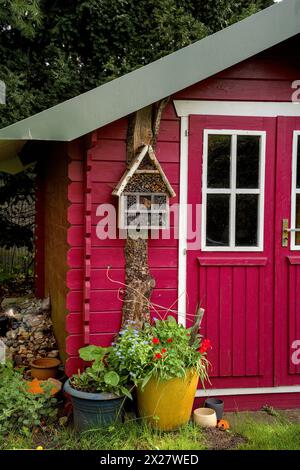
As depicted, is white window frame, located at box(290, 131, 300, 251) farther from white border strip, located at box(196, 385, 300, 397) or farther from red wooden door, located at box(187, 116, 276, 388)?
white border strip, located at box(196, 385, 300, 397)

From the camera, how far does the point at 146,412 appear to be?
4.20 meters

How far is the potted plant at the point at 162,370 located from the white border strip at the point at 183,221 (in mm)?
394

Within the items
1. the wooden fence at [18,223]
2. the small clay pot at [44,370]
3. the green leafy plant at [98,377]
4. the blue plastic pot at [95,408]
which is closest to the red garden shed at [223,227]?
the green leafy plant at [98,377]

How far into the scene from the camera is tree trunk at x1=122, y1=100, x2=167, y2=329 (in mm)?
4477

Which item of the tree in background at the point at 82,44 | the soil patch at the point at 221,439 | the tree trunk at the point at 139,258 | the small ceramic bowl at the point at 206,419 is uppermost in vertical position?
the tree in background at the point at 82,44

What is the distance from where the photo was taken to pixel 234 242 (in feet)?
15.4

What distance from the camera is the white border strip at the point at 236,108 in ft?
15.0

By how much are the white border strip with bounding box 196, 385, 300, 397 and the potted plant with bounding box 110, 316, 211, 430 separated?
0.48m

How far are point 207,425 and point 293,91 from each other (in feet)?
9.20

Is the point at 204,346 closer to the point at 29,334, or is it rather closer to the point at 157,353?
the point at 157,353

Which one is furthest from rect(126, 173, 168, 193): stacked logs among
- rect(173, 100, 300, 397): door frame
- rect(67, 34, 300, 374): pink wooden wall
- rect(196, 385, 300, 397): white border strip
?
rect(196, 385, 300, 397): white border strip

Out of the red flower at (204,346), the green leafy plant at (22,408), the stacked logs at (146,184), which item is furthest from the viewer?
the stacked logs at (146,184)

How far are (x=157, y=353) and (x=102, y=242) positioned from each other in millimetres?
1000

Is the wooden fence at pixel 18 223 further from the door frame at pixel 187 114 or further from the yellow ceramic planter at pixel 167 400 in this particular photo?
the yellow ceramic planter at pixel 167 400
